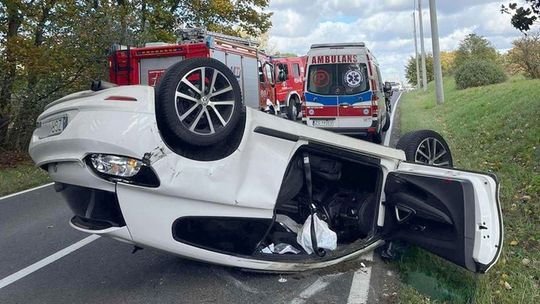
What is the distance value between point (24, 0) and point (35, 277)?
11.5 meters

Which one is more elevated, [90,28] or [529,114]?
[90,28]

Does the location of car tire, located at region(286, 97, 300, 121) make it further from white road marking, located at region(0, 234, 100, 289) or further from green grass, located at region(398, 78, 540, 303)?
white road marking, located at region(0, 234, 100, 289)

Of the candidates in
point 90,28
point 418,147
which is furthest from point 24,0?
point 418,147

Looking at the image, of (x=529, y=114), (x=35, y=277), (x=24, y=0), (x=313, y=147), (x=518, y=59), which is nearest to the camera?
(x=313, y=147)

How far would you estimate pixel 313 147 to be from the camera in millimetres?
4145

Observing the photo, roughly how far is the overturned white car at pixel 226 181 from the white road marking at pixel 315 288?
15cm

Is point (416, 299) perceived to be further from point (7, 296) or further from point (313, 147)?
point (7, 296)

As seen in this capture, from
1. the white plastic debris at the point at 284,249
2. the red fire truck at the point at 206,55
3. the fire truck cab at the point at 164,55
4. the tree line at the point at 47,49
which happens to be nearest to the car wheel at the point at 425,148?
the white plastic debris at the point at 284,249

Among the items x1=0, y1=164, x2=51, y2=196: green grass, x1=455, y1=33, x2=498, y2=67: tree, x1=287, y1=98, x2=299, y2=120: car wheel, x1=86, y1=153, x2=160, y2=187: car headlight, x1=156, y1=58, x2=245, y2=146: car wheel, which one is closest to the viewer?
x1=86, y1=153, x2=160, y2=187: car headlight

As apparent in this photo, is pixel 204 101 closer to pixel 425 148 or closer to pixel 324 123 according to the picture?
pixel 425 148

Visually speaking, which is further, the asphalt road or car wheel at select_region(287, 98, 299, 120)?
car wheel at select_region(287, 98, 299, 120)

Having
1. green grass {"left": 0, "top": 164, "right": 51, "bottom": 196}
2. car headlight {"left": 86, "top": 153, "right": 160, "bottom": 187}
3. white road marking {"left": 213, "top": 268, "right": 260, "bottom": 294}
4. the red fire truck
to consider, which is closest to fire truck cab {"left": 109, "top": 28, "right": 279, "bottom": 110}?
the red fire truck

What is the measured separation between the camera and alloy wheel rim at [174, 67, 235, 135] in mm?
3678

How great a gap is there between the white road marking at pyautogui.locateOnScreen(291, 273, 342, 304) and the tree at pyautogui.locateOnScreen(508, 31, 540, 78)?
19106 millimetres
